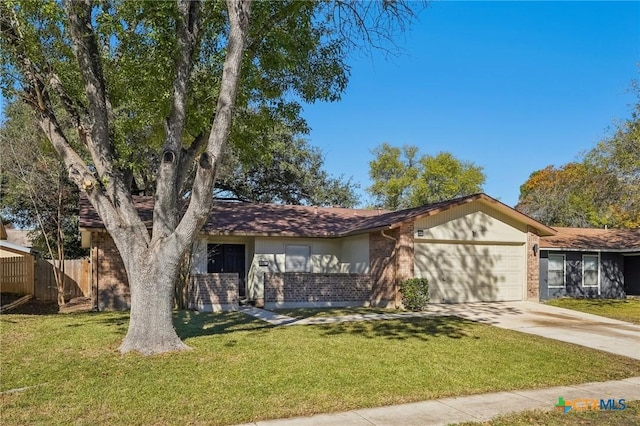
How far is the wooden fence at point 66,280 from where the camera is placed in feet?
68.2

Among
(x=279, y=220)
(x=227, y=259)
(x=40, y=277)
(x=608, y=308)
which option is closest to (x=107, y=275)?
(x=227, y=259)

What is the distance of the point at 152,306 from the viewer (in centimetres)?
809

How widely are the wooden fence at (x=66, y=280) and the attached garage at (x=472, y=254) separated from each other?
14.5 metres

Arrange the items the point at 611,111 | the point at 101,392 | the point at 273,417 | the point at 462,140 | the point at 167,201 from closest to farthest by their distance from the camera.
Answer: the point at 273,417 < the point at 101,392 < the point at 167,201 < the point at 611,111 < the point at 462,140

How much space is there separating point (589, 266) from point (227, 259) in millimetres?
16313

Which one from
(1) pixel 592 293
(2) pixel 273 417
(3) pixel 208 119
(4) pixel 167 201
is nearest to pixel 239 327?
(4) pixel 167 201

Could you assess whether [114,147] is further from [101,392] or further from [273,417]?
[273,417]

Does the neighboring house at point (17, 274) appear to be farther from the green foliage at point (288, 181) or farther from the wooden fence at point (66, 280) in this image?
the green foliage at point (288, 181)

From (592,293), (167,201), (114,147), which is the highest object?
(114,147)

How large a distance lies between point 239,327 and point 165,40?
638 cm

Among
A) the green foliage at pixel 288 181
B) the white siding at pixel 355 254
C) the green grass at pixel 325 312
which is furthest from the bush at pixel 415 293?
the green foliage at pixel 288 181

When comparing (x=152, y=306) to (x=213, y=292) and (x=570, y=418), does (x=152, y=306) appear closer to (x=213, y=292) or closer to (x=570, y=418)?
(x=570, y=418)

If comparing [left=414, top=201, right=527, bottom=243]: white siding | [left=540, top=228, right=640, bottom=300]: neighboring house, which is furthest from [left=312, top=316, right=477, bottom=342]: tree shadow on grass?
[left=540, top=228, right=640, bottom=300]: neighboring house

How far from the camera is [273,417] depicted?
5.24 m
